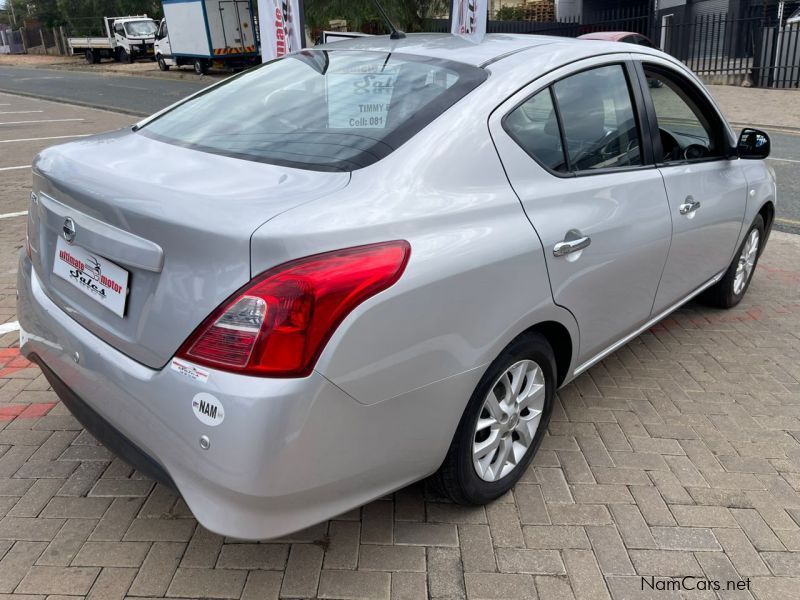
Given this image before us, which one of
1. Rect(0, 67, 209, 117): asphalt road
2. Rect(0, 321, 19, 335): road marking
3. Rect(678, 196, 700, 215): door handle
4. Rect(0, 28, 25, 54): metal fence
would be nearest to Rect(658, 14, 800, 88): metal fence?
Rect(0, 67, 209, 117): asphalt road

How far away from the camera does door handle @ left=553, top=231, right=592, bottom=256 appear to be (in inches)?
99.7

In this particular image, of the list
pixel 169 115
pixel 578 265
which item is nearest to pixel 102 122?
pixel 169 115

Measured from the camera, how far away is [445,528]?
2553 mm

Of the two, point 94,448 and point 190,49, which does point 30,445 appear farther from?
point 190,49

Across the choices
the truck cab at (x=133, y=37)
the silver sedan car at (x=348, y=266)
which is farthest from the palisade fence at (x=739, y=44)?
the truck cab at (x=133, y=37)

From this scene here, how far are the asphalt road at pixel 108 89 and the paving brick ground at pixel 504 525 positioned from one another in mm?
13412

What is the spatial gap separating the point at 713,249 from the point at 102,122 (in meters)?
12.9

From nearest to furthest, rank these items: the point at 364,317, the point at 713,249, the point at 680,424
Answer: the point at 364,317 → the point at 680,424 → the point at 713,249

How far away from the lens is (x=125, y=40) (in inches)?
1416

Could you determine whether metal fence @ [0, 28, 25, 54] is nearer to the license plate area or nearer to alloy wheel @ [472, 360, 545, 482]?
the license plate area

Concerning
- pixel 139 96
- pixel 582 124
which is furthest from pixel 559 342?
pixel 139 96

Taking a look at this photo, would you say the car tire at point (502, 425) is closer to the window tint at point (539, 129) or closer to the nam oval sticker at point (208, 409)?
the window tint at point (539, 129)

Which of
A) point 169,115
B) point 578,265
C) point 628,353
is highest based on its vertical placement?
point 169,115

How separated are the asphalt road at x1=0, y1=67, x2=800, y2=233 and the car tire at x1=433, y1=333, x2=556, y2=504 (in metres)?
4.91
